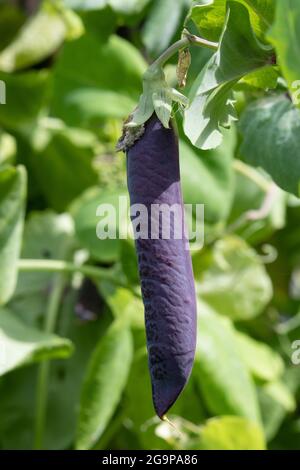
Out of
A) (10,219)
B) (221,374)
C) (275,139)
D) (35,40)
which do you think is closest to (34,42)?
(35,40)

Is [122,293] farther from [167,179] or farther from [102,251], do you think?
[167,179]

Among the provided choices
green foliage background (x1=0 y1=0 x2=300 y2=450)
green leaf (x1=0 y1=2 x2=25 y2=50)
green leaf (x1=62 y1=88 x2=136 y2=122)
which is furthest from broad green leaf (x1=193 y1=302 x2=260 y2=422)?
green leaf (x1=0 y1=2 x2=25 y2=50)

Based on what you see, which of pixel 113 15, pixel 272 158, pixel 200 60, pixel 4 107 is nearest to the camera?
pixel 272 158

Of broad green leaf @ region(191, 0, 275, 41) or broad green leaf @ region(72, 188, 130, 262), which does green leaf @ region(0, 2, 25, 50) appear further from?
broad green leaf @ region(191, 0, 275, 41)

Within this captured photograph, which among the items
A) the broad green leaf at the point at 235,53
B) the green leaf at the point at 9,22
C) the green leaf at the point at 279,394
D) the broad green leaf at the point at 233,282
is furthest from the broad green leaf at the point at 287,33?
the green leaf at the point at 9,22

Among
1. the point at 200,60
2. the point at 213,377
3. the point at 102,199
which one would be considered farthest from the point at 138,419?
the point at 200,60

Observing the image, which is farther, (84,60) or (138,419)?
(84,60)

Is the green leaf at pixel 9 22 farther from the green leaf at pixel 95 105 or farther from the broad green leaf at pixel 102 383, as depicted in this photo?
the broad green leaf at pixel 102 383

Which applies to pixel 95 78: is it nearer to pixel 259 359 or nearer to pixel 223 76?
pixel 259 359
